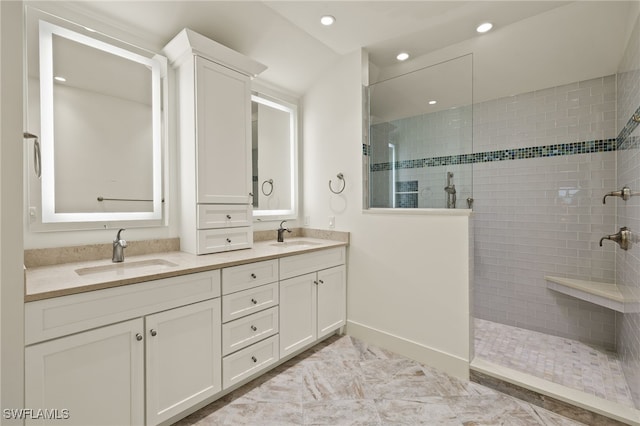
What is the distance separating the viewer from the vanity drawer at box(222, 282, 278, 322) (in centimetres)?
179

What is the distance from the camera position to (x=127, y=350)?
1383 millimetres

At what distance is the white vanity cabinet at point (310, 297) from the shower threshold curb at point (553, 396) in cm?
113

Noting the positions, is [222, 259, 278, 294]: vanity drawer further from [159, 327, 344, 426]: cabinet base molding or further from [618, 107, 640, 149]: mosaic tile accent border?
[618, 107, 640, 149]: mosaic tile accent border

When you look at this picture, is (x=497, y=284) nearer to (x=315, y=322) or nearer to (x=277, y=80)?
(x=315, y=322)

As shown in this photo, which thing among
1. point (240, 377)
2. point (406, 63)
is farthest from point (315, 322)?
point (406, 63)

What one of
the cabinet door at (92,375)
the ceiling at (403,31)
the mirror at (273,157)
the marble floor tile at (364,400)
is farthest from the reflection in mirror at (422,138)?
the cabinet door at (92,375)

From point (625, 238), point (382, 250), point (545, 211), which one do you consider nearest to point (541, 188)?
point (545, 211)

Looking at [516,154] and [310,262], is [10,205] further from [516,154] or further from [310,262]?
[516,154]

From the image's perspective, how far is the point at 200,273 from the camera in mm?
1652

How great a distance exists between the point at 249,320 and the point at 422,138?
6.45ft

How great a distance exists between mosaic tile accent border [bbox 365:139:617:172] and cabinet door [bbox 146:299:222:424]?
1840 millimetres

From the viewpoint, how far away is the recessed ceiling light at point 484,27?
2196 millimetres

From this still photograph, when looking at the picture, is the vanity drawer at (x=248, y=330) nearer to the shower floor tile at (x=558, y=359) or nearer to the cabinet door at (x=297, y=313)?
the cabinet door at (x=297, y=313)

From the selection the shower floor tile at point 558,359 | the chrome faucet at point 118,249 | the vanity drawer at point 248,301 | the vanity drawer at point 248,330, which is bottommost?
the shower floor tile at point 558,359
